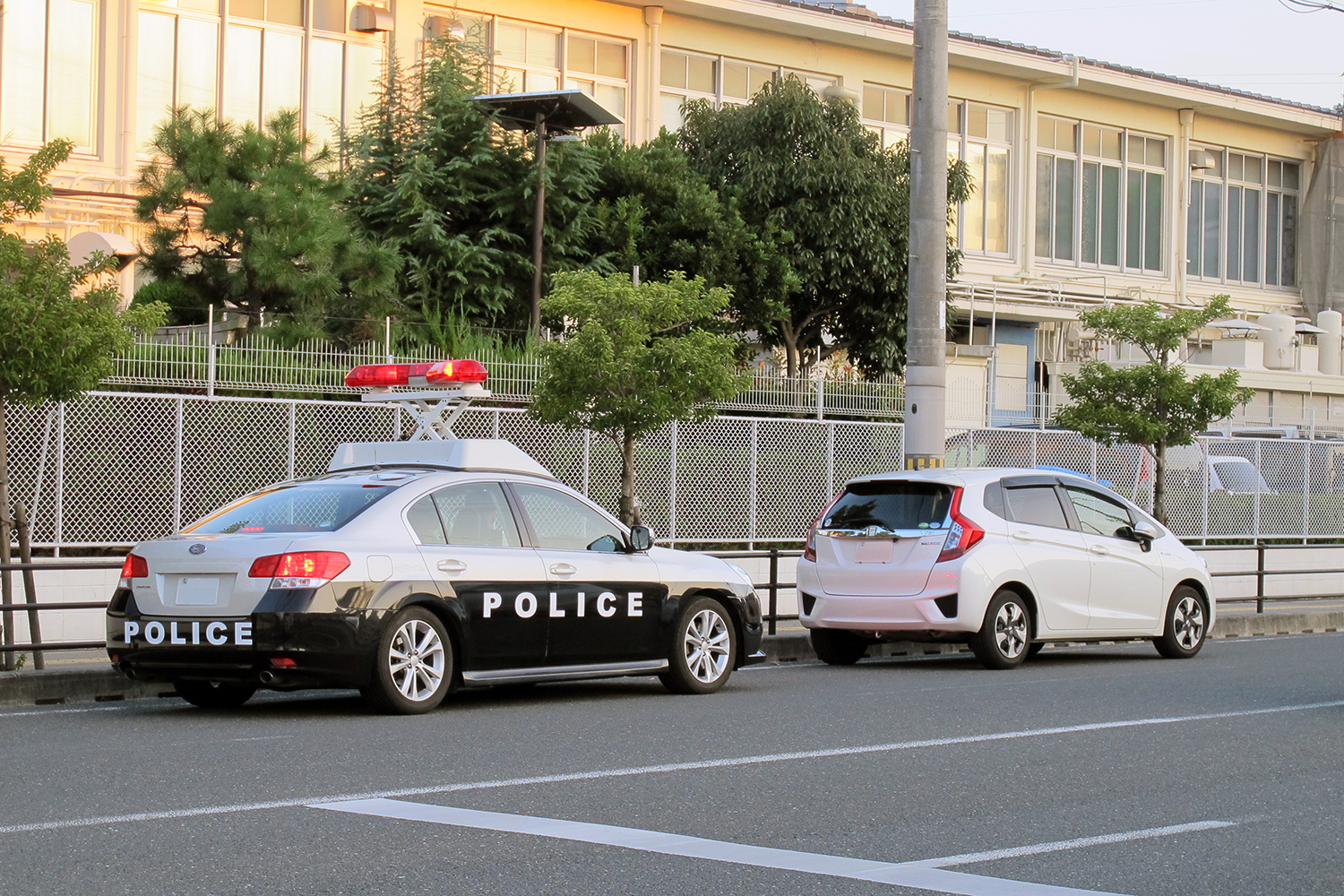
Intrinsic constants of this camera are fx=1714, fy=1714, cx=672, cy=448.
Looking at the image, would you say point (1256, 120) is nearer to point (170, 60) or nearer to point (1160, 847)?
point (170, 60)

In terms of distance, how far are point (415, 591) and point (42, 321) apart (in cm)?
385

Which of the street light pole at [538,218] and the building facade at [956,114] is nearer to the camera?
the street light pole at [538,218]

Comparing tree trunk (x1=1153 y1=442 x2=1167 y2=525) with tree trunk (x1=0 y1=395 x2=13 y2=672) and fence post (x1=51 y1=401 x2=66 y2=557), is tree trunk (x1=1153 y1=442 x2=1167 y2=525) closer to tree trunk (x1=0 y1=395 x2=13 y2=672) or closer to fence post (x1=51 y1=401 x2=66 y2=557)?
fence post (x1=51 y1=401 x2=66 y2=557)

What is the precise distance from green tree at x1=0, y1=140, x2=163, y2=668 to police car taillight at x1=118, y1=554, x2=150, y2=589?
189 cm

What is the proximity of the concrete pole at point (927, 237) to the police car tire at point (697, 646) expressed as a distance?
5830 millimetres

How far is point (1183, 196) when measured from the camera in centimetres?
4347

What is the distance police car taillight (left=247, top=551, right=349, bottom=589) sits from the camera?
9828 mm

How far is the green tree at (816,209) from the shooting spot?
94.4ft

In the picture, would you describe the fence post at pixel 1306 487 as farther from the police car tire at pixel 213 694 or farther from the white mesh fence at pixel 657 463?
the police car tire at pixel 213 694

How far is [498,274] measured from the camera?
25.6 m

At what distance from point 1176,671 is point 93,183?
19.6m

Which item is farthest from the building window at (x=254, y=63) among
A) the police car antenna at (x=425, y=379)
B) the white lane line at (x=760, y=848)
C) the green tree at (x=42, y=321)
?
the white lane line at (x=760, y=848)

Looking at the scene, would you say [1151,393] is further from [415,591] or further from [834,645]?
[415,591]

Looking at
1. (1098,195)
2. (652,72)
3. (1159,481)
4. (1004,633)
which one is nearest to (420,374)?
(1004,633)
